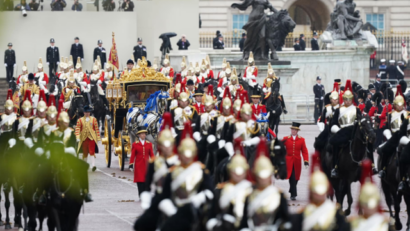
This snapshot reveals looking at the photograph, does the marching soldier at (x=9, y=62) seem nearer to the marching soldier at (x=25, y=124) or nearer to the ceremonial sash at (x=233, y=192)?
the marching soldier at (x=25, y=124)

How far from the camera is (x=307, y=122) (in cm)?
3197

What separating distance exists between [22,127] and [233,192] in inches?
225

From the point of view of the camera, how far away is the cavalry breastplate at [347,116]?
1364 centimetres

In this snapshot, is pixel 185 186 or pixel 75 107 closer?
pixel 185 186

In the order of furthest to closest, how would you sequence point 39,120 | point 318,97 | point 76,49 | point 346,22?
point 76,49, point 346,22, point 318,97, point 39,120

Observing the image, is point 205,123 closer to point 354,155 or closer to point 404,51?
point 354,155

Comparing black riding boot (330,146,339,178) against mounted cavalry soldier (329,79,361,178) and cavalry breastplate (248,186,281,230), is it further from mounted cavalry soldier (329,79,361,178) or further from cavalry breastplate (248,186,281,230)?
cavalry breastplate (248,186,281,230)

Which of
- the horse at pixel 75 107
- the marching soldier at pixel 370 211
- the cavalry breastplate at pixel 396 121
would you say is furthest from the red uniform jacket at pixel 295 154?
the marching soldier at pixel 370 211

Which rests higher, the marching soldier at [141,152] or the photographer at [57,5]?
the photographer at [57,5]

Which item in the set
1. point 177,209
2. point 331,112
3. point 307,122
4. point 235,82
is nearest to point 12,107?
point 331,112

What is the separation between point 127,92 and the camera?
19562 millimetres

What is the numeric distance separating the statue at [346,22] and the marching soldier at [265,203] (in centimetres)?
2980

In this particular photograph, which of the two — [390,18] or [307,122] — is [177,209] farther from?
[390,18]

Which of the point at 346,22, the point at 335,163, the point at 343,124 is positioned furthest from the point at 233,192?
the point at 346,22
